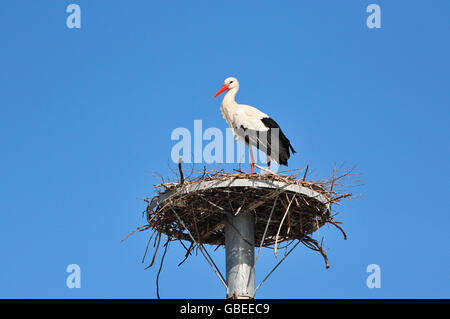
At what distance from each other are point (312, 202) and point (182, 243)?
253 cm

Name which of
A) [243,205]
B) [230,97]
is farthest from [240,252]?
[230,97]

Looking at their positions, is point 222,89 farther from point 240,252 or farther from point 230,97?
point 240,252

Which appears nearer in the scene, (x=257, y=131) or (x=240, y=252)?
(x=240, y=252)

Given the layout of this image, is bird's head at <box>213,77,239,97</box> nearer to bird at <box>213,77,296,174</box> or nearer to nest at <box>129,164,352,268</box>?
bird at <box>213,77,296,174</box>

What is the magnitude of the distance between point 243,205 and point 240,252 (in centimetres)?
87

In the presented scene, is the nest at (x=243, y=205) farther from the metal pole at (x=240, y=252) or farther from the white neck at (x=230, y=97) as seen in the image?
the white neck at (x=230, y=97)

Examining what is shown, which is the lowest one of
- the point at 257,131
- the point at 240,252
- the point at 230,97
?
the point at 240,252

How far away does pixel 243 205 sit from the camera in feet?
44.8

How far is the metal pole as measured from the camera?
13656mm

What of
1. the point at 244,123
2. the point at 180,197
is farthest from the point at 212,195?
the point at 244,123

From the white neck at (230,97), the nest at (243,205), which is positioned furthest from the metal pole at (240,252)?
the white neck at (230,97)
